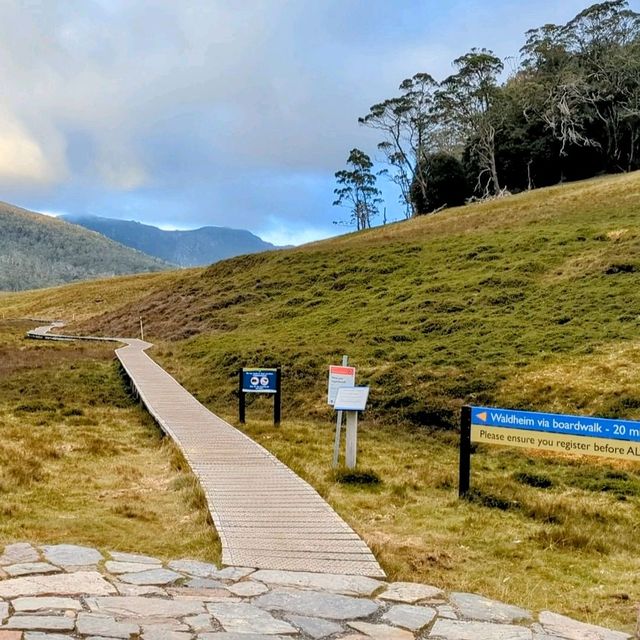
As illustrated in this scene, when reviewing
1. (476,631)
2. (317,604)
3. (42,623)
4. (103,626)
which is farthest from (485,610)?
(42,623)

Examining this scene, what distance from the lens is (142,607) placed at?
465cm

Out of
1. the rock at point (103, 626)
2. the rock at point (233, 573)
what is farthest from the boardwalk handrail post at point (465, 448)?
the rock at point (103, 626)

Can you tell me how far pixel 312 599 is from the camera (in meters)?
5.04

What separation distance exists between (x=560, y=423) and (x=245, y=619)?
17.3 feet

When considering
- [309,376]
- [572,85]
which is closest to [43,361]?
[309,376]

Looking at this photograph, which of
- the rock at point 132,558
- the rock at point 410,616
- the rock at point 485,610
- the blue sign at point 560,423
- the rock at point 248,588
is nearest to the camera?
the rock at point 410,616

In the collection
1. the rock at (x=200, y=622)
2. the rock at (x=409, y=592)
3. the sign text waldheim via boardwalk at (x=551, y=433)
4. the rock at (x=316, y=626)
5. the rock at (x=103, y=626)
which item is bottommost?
the rock at (x=409, y=592)

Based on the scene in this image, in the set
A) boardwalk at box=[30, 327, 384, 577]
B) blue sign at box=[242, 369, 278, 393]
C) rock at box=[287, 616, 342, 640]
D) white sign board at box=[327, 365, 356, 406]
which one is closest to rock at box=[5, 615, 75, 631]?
rock at box=[287, 616, 342, 640]

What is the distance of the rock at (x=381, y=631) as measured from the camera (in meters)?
4.40

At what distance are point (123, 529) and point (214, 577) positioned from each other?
206cm

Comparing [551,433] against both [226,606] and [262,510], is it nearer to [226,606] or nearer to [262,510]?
[262,510]

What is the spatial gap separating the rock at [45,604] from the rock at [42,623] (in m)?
0.16

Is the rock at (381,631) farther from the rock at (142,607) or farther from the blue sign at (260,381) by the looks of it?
the blue sign at (260,381)

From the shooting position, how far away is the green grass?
6738mm
